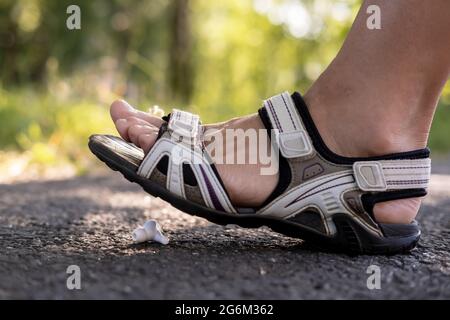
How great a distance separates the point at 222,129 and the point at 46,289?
0.59m

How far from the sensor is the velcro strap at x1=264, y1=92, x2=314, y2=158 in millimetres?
1270

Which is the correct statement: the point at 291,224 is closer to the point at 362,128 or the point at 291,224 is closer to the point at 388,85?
the point at 362,128

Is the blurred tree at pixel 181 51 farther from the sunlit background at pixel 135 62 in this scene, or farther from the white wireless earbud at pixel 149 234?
the white wireless earbud at pixel 149 234

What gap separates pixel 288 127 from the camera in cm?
130

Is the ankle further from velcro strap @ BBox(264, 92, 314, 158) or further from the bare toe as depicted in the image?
the bare toe

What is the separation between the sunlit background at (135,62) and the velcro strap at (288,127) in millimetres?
2284

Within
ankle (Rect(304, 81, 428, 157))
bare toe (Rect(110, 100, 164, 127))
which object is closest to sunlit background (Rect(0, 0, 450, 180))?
bare toe (Rect(110, 100, 164, 127))

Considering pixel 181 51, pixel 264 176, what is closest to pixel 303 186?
pixel 264 176

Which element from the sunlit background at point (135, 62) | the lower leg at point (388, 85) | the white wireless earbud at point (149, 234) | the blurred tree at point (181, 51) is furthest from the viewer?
the blurred tree at point (181, 51)

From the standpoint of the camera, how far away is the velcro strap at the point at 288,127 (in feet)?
4.17

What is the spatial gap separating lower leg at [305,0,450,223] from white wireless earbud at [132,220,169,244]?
448mm

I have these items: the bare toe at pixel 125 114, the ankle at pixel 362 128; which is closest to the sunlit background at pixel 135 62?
the bare toe at pixel 125 114

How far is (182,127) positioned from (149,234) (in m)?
0.27

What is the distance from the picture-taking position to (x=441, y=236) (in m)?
1.56
